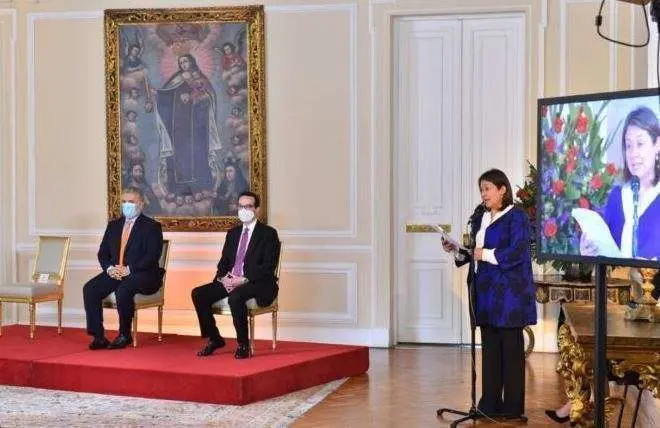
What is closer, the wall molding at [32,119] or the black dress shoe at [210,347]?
the black dress shoe at [210,347]

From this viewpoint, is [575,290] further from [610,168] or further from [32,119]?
[32,119]

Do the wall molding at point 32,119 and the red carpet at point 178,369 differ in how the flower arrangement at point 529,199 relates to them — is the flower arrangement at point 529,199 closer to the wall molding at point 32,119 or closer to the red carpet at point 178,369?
the red carpet at point 178,369

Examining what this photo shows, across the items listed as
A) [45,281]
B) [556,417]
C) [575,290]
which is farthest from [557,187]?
[45,281]

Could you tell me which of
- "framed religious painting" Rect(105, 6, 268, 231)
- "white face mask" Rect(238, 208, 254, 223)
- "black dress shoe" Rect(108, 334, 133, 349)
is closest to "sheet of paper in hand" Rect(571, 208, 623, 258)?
"white face mask" Rect(238, 208, 254, 223)

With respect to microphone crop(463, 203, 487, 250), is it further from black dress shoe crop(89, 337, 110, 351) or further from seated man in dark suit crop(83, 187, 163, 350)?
black dress shoe crop(89, 337, 110, 351)

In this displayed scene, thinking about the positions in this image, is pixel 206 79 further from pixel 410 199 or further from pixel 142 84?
pixel 410 199

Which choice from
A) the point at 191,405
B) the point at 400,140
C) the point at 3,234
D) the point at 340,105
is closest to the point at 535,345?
the point at 400,140

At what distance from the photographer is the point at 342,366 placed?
7312 millimetres

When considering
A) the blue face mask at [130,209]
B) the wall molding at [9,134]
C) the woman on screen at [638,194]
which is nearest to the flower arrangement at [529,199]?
the blue face mask at [130,209]

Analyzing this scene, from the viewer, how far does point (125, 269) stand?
26.0 feet

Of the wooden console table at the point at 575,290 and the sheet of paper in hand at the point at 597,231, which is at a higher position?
the sheet of paper in hand at the point at 597,231

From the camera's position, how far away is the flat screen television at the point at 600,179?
3.60m

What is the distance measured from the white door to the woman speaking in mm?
2690

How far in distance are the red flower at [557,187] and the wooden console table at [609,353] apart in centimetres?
63
